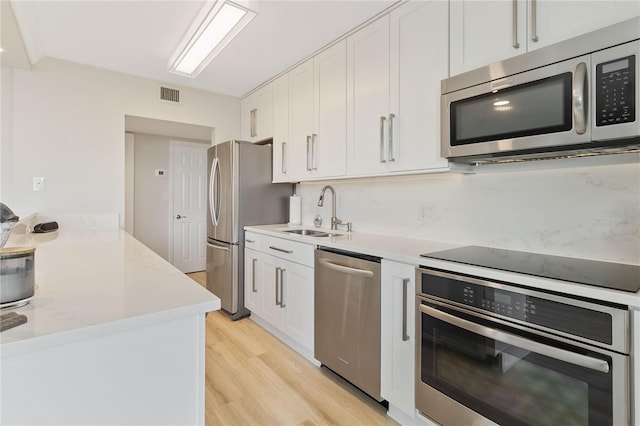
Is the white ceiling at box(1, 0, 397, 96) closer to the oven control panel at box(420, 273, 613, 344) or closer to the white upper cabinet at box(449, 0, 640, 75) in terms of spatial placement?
the white upper cabinet at box(449, 0, 640, 75)

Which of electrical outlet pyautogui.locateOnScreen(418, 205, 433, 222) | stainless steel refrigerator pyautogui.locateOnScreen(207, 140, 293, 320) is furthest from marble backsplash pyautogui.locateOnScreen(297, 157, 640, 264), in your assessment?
stainless steel refrigerator pyautogui.locateOnScreen(207, 140, 293, 320)

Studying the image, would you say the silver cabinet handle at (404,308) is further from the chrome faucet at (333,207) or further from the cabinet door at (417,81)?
the chrome faucet at (333,207)

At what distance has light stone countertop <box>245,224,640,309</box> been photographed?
0.98m

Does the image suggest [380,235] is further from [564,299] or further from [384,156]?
[564,299]

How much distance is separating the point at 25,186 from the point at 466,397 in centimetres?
357

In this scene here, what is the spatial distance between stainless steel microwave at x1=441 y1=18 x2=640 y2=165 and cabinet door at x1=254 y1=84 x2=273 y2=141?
2074mm

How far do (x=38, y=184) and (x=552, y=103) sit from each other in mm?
3720

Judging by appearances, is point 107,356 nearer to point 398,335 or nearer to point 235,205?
point 398,335

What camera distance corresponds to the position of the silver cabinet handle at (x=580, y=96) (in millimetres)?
1179

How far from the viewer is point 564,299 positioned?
1050 mm

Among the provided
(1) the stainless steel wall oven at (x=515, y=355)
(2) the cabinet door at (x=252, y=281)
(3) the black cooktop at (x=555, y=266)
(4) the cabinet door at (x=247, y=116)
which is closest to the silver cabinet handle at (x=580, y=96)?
(3) the black cooktop at (x=555, y=266)

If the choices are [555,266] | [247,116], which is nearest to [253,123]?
[247,116]

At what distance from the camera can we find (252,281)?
2.92m

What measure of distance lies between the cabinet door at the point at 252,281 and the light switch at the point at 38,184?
1.85m
